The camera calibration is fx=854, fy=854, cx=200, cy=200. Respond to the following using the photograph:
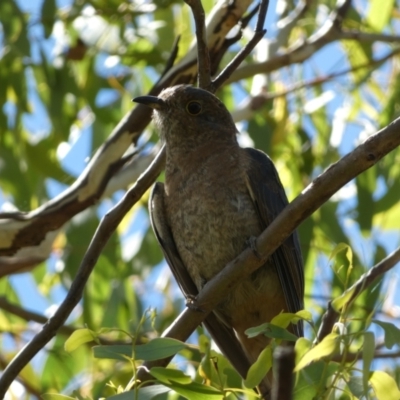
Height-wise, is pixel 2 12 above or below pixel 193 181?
above

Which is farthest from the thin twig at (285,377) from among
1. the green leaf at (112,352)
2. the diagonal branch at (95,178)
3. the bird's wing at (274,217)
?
the diagonal branch at (95,178)

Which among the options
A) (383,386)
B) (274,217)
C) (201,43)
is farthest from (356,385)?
(274,217)

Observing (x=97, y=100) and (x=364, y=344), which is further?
(x=97, y=100)

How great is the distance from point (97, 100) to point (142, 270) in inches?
44.4

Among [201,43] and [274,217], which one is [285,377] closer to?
[201,43]

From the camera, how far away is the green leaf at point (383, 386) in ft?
7.18

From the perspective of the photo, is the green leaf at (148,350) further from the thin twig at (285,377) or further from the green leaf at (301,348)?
the thin twig at (285,377)

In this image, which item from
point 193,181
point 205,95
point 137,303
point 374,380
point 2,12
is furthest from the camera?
point 137,303

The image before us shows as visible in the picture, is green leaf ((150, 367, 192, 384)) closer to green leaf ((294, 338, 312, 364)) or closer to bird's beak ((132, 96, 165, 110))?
green leaf ((294, 338, 312, 364))

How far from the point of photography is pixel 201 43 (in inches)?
136

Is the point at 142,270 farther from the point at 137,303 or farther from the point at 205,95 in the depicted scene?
the point at 205,95

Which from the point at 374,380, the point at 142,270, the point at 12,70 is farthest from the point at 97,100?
the point at 374,380

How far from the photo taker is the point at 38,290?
236 inches

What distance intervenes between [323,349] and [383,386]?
237 millimetres
